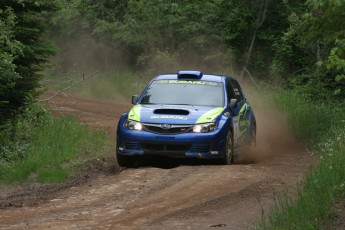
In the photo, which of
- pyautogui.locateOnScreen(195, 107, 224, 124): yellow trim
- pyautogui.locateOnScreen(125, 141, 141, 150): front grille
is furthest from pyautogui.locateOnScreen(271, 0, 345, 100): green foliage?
pyautogui.locateOnScreen(125, 141, 141, 150): front grille

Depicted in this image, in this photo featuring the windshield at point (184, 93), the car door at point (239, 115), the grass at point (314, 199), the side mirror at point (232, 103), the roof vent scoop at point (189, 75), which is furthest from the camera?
the roof vent scoop at point (189, 75)

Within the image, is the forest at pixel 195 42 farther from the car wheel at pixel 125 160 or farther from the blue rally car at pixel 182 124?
the car wheel at pixel 125 160

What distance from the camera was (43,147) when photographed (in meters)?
15.2

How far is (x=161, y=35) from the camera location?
3136 centimetres

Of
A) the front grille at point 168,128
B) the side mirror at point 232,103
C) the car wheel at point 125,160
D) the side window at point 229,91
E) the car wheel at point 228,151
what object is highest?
the side window at point 229,91

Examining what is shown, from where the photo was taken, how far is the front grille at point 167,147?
44.8 ft

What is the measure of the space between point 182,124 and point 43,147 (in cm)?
306

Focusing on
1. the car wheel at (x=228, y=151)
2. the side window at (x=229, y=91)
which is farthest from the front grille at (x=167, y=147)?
the side window at (x=229, y=91)

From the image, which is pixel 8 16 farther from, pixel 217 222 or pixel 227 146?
pixel 217 222

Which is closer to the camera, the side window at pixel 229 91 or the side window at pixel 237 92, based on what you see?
the side window at pixel 229 91

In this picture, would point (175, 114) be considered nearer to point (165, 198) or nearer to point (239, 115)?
point (239, 115)

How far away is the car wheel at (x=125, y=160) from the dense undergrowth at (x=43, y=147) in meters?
0.69

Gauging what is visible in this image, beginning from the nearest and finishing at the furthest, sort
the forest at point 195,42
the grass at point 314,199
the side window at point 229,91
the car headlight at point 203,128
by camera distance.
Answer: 1. the grass at point 314,199
2. the car headlight at point 203,128
3. the side window at point 229,91
4. the forest at point 195,42

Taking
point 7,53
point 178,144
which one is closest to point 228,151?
point 178,144
